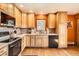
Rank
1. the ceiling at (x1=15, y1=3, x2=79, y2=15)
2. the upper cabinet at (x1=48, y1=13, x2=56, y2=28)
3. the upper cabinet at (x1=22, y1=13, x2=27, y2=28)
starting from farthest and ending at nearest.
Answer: the upper cabinet at (x1=48, y1=13, x2=56, y2=28) → the upper cabinet at (x1=22, y1=13, x2=27, y2=28) → the ceiling at (x1=15, y1=3, x2=79, y2=15)

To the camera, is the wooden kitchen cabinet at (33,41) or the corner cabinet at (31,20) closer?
the wooden kitchen cabinet at (33,41)

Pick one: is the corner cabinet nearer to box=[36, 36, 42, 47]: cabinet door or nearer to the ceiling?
box=[36, 36, 42, 47]: cabinet door

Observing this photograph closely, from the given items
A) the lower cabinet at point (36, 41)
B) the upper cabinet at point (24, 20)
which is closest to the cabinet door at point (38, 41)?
the lower cabinet at point (36, 41)

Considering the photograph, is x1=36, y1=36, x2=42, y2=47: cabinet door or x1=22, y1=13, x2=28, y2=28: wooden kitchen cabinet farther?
x1=22, y1=13, x2=28, y2=28: wooden kitchen cabinet

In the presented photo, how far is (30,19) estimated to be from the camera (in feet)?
26.0

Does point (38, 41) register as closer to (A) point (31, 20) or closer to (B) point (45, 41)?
(B) point (45, 41)

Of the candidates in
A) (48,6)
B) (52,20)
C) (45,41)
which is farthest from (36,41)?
(48,6)

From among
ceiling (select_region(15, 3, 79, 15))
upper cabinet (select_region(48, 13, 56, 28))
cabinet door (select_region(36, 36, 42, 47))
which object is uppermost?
ceiling (select_region(15, 3, 79, 15))

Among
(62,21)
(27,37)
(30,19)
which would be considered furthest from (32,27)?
(62,21)

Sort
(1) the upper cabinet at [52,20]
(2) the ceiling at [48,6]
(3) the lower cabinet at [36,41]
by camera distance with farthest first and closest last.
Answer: (1) the upper cabinet at [52,20] → (3) the lower cabinet at [36,41] → (2) the ceiling at [48,6]

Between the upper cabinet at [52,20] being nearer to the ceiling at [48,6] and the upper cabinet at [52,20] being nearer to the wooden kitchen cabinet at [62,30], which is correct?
the wooden kitchen cabinet at [62,30]

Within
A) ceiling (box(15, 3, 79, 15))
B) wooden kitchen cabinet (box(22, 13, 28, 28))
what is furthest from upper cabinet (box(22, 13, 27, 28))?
ceiling (box(15, 3, 79, 15))

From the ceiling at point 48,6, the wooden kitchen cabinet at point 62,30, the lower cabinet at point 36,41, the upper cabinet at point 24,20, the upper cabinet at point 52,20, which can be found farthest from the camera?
the upper cabinet at point 52,20

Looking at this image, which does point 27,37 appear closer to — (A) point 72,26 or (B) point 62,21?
(B) point 62,21
